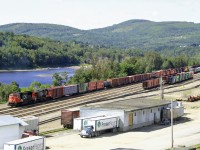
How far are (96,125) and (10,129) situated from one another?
12.2 meters

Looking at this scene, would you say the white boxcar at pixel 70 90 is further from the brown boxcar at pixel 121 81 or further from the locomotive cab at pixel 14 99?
the brown boxcar at pixel 121 81

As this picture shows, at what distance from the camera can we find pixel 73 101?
295ft

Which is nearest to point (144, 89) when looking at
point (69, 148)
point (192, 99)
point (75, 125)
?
point (192, 99)

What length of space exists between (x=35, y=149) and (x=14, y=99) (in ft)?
107

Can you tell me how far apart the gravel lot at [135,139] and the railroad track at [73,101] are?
7.40 metres

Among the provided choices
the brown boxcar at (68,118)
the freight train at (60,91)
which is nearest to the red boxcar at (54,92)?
the freight train at (60,91)

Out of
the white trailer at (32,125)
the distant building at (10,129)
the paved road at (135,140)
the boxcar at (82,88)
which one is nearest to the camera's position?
the distant building at (10,129)

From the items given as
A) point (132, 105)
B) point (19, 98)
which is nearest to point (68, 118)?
point (132, 105)

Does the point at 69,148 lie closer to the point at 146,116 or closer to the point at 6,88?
the point at 146,116

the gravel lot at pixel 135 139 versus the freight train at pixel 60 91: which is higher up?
the freight train at pixel 60 91

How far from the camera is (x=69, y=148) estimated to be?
5447 cm

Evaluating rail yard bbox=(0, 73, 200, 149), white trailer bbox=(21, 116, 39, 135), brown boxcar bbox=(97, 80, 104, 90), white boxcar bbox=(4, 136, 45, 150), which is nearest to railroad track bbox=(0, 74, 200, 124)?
rail yard bbox=(0, 73, 200, 149)

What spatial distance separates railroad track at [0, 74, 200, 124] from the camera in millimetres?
76625

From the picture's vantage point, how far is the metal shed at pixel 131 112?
65.4m
